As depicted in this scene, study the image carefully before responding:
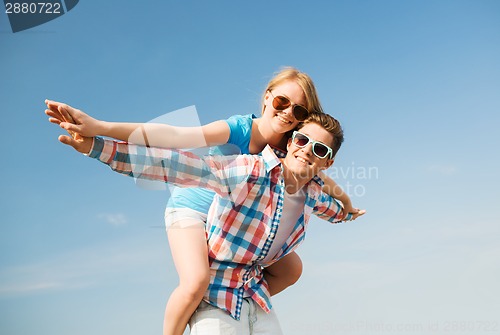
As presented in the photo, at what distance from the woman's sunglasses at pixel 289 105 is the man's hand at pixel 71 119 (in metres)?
1.78

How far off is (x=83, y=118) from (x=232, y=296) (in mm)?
1544

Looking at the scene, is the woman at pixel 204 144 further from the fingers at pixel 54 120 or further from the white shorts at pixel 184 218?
the fingers at pixel 54 120

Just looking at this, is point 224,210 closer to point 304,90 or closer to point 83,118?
point 83,118

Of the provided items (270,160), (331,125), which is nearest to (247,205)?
(270,160)

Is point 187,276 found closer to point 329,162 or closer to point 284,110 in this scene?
point 329,162

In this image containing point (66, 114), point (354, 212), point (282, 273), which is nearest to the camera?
point (66, 114)

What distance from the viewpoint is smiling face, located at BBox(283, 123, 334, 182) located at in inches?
150

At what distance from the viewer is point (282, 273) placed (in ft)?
14.1

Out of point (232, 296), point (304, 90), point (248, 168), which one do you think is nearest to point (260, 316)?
point (232, 296)

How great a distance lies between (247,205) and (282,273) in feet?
3.33

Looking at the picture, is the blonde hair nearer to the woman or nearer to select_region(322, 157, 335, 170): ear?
the woman

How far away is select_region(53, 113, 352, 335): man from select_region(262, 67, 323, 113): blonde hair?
275 mm

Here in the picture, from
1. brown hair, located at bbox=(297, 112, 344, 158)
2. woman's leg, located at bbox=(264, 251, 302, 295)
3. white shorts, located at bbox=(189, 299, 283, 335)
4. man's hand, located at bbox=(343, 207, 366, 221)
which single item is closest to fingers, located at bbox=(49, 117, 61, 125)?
white shorts, located at bbox=(189, 299, 283, 335)

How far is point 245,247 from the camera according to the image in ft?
11.8
